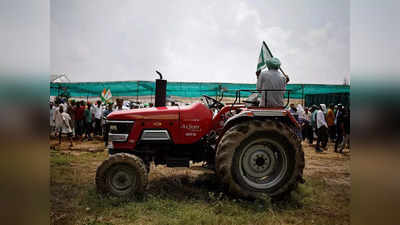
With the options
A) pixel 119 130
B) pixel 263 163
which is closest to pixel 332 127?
pixel 263 163

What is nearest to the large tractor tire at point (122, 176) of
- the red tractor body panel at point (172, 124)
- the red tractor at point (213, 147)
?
the red tractor at point (213, 147)

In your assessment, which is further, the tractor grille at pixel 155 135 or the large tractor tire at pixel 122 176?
the tractor grille at pixel 155 135

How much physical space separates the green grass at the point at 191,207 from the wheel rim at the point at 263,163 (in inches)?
15.6

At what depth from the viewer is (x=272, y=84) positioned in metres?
4.20

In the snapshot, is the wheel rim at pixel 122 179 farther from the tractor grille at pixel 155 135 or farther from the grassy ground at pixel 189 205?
the tractor grille at pixel 155 135

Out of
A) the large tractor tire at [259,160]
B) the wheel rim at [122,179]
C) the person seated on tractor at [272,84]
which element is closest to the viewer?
the large tractor tire at [259,160]

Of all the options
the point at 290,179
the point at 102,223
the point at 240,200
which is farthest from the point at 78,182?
the point at 290,179

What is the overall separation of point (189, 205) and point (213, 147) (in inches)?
43.7

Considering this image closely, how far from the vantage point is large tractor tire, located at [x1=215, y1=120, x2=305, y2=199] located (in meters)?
3.73

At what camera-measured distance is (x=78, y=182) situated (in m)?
4.79

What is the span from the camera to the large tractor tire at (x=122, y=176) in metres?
3.80

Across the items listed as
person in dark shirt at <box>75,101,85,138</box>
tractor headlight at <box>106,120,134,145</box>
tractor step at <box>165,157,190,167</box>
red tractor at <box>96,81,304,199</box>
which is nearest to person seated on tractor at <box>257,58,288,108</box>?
red tractor at <box>96,81,304,199</box>

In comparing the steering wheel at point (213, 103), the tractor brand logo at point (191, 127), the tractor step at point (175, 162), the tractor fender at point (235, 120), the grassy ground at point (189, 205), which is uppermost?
the steering wheel at point (213, 103)
